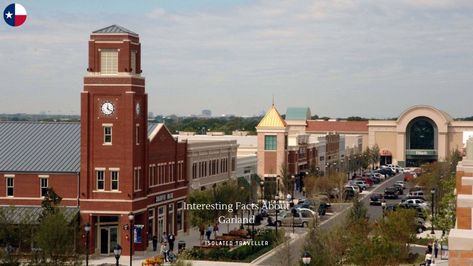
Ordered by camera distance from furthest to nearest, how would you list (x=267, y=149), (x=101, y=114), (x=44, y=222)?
(x=267, y=149)
(x=101, y=114)
(x=44, y=222)

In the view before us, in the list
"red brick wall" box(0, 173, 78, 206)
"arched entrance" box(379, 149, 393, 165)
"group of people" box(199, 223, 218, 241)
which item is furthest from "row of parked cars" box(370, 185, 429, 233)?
"arched entrance" box(379, 149, 393, 165)

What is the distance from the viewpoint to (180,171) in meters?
63.9

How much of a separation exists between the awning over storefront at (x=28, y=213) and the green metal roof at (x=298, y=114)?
128m

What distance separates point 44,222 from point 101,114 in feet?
38.9

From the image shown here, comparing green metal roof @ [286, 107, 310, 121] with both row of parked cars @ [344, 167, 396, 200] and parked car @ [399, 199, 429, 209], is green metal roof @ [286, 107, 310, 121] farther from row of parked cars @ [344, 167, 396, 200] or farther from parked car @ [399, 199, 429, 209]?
parked car @ [399, 199, 429, 209]

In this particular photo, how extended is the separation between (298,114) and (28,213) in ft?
434

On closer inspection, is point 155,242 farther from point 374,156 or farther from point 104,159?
point 374,156

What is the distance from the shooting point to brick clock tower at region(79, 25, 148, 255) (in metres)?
51.2

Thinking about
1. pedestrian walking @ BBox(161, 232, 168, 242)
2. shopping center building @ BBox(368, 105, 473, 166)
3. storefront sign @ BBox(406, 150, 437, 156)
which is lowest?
pedestrian walking @ BBox(161, 232, 168, 242)

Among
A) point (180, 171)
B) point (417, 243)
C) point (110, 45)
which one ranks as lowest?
point (417, 243)

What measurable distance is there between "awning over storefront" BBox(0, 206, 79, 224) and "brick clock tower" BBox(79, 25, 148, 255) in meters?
0.83

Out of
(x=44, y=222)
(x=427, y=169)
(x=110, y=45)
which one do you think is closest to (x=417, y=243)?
(x=110, y=45)

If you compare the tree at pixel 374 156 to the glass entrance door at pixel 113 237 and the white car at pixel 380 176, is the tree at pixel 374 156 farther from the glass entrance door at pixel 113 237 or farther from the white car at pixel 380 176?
the glass entrance door at pixel 113 237

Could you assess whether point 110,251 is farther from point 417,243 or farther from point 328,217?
point 328,217
